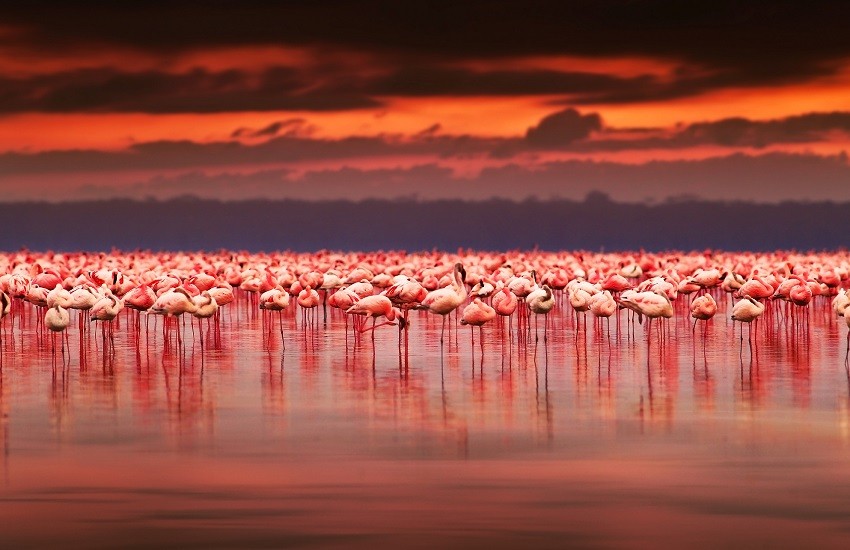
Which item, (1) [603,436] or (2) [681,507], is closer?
(2) [681,507]

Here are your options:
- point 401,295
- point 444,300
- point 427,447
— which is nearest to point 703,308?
point 444,300

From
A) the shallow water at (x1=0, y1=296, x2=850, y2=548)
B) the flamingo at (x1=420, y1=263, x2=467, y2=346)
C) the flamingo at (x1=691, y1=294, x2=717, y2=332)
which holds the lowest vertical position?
the shallow water at (x1=0, y1=296, x2=850, y2=548)

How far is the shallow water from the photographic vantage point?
10688mm

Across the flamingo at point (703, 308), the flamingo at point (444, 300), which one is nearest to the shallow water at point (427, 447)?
the flamingo at point (444, 300)

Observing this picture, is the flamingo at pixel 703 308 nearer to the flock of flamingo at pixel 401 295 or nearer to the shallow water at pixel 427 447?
the flock of flamingo at pixel 401 295

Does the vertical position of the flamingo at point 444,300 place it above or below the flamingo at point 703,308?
above

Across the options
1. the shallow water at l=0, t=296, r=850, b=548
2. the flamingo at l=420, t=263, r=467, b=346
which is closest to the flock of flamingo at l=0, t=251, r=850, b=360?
the flamingo at l=420, t=263, r=467, b=346

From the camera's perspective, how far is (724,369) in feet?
71.0

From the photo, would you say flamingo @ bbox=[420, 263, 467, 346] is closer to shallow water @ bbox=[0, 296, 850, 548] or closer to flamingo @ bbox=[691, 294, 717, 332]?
shallow water @ bbox=[0, 296, 850, 548]

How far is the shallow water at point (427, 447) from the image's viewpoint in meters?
10.7

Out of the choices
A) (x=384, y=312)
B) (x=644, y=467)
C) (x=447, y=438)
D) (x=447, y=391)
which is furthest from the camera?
(x=384, y=312)

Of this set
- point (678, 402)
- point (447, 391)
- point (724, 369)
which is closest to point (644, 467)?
point (678, 402)

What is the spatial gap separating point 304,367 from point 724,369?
6.16m

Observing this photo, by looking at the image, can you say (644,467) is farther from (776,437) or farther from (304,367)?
(304,367)
